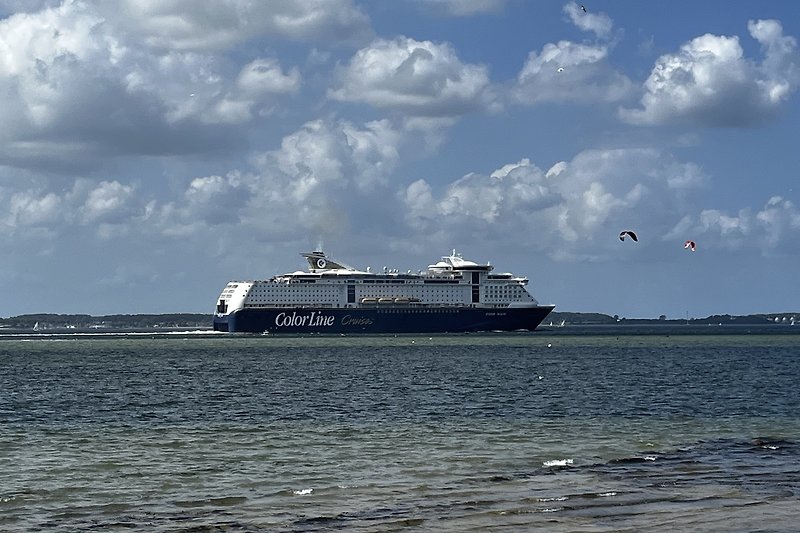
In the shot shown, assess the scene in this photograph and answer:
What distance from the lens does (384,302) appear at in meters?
147

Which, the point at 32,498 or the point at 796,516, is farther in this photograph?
the point at 32,498

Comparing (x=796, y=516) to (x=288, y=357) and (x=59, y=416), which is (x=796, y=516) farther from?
(x=288, y=357)

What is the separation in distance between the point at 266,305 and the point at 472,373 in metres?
88.5

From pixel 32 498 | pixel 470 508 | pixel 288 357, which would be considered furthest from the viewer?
pixel 288 357

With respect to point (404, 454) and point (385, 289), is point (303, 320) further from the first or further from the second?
point (404, 454)

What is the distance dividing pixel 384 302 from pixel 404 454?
120036mm

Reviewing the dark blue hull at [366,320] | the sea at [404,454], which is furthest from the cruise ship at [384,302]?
the sea at [404,454]

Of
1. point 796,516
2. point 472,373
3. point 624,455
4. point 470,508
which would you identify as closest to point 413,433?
point 624,455

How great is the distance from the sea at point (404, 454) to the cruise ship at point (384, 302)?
86.8 meters

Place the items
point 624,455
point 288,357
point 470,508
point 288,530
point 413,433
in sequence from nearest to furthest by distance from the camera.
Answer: point 288,530 < point 470,508 < point 624,455 < point 413,433 < point 288,357

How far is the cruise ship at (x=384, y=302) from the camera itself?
14550 cm

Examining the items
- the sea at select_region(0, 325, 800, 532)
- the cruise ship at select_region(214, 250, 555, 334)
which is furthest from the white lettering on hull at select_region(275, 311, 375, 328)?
the sea at select_region(0, 325, 800, 532)

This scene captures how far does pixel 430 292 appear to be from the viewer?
150 m

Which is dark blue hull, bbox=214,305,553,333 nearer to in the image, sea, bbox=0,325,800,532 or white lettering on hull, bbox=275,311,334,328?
white lettering on hull, bbox=275,311,334,328
